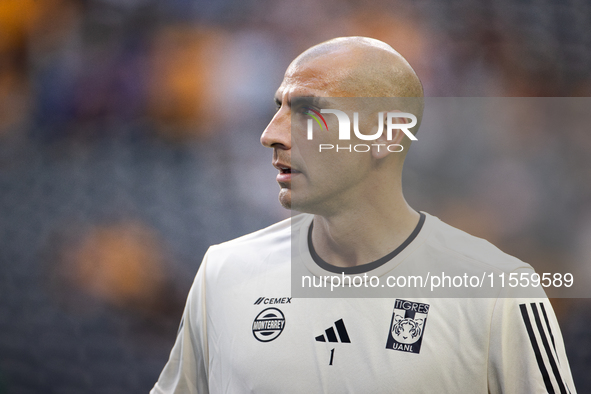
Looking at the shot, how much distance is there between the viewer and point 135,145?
213cm

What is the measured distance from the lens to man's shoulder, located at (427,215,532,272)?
102 centimetres

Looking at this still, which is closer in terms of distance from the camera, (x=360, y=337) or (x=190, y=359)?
(x=360, y=337)

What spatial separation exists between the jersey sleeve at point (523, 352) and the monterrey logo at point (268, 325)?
0.43 m

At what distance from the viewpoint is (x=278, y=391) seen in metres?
1.03

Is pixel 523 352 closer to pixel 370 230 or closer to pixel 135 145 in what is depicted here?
pixel 370 230

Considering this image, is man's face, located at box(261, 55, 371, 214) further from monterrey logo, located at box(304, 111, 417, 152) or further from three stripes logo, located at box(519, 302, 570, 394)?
three stripes logo, located at box(519, 302, 570, 394)

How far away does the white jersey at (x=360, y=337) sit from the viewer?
3.13 ft

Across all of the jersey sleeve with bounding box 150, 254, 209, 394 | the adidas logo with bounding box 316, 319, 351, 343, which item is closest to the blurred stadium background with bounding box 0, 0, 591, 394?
the jersey sleeve with bounding box 150, 254, 209, 394

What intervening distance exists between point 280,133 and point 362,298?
39 centimetres

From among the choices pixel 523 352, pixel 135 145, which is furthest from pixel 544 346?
pixel 135 145

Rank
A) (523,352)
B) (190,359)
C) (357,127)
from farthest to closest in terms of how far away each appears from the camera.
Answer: (190,359) → (357,127) → (523,352)

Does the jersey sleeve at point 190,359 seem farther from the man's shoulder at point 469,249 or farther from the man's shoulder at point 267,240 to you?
the man's shoulder at point 469,249

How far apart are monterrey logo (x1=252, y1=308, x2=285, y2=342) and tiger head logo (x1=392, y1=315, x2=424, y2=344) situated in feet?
0.81

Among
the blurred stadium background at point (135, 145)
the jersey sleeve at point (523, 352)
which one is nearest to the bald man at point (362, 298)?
the jersey sleeve at point (523, 352)
